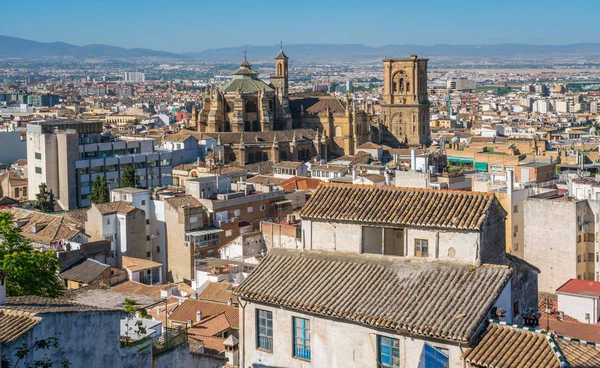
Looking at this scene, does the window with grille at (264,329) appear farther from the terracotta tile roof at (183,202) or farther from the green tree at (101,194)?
the green tree at (101,194)

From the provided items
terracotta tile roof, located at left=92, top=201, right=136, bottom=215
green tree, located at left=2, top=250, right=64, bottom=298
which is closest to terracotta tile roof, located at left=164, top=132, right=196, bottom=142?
terracotta tile roof, located at left=92, top=201, right=136, bottom=215

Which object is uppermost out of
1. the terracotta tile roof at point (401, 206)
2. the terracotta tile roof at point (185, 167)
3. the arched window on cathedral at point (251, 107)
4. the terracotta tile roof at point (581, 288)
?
the arched window on cathedral at point (251, 107)

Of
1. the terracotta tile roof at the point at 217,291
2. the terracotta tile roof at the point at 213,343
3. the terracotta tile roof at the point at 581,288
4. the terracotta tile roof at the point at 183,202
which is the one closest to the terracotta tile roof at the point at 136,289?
the terracotta tile roof at the point at 217,291

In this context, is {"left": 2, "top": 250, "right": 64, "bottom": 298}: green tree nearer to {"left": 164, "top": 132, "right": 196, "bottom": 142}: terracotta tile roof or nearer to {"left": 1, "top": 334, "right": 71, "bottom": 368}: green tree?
{"left": 1, "top": 334, "right": 71, "bottom": 368}: green tree

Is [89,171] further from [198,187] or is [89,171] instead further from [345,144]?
[345,144]

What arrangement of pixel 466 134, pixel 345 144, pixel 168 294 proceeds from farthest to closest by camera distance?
pixel 466 134 < pixel 345 144 < pixel 168 294

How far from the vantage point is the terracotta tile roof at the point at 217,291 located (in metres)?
32.4

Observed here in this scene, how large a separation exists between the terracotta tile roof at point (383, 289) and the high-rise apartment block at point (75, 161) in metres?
51.4

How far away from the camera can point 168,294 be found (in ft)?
113

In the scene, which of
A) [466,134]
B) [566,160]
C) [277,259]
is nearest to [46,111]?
[466,134]

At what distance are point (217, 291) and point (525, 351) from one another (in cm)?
2108

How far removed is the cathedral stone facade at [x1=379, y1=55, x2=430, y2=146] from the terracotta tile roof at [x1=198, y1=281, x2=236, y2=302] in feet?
223

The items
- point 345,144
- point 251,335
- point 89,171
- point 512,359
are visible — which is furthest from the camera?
point 345,144

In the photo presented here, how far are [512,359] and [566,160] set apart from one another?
184 feet
